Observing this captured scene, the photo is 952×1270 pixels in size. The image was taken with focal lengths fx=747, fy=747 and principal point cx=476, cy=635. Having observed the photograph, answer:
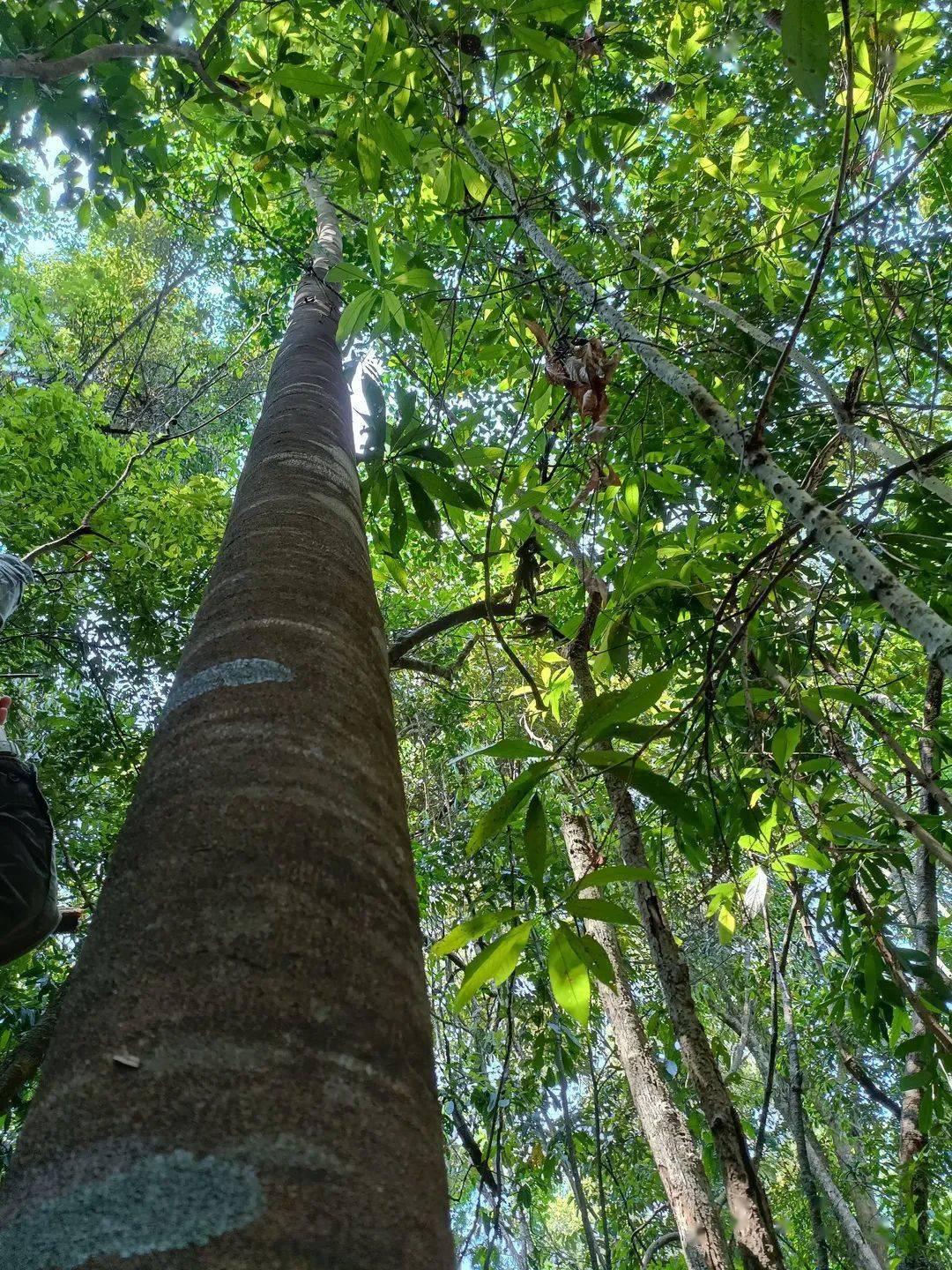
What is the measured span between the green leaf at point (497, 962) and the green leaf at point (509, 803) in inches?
4.8

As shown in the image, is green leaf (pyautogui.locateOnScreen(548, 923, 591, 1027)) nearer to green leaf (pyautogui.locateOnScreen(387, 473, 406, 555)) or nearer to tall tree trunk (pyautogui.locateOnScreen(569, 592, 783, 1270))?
tall tree trunk (pyautogui.locateOnScreen(569, 592, 783, 1270))

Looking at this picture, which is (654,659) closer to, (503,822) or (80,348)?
(503,822)

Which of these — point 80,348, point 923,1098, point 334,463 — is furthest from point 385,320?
point 80,348

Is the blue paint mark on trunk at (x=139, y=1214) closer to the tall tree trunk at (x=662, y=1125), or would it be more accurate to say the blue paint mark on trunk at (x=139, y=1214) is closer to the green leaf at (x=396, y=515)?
the tall tree trunk at (x=662, y=1125)

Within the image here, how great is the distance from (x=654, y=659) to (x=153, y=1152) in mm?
1920

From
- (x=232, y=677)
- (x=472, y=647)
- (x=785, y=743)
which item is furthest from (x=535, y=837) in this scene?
(x=472, y=647)

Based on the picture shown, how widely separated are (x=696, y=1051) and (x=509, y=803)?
102 cm

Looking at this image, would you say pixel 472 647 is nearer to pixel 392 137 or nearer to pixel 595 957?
pixel 392 137

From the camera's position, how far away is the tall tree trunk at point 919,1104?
2672 millimetres

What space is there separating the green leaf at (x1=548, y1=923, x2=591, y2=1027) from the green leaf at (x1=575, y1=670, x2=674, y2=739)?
0.27 m

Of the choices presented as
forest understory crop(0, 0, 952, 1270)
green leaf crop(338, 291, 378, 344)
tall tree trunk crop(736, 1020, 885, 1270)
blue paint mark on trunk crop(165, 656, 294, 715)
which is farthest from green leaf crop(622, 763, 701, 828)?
tall tree trunk crop(736, 1020, 885, 1270)

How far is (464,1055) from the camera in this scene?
4523mm

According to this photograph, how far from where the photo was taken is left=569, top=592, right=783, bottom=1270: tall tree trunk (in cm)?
141

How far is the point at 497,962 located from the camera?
989 mm
